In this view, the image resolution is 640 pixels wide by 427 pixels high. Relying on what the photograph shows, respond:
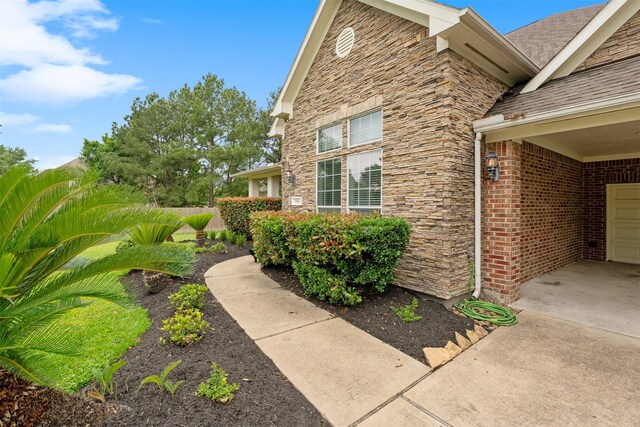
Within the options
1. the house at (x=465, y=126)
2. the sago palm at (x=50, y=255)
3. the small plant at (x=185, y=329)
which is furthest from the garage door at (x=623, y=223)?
the sago palm at (x=50, y=255)

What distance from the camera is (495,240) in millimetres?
4938

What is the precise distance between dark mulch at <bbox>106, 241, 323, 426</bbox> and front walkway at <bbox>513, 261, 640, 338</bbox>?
4286 mm

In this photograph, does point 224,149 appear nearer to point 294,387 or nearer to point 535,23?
point 535,23

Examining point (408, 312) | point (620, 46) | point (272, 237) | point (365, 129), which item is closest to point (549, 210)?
point (620, 46)

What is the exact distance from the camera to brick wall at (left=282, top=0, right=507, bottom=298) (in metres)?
4.65

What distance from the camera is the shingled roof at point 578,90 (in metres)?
3.99

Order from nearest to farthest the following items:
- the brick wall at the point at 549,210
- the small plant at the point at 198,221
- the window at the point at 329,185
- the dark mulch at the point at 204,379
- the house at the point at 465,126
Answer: the dark mulch at the point at 204,379 → the house at the point at 465,126 → the brick wall at the point at 549,210 → the window at the point at 329,185 → the small plant at the point at 198,221

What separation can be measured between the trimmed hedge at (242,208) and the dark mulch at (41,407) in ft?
28.8

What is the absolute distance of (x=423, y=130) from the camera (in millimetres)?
4898

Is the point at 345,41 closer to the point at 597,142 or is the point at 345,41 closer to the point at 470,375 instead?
the point at 597,142

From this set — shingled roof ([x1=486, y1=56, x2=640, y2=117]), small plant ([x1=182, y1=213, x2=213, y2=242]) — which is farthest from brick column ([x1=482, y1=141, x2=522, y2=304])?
small plant ([x1=182, y1=213, x2=213, y2=242])

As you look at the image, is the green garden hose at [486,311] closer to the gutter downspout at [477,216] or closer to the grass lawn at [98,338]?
the gutter downspout at [477,216]

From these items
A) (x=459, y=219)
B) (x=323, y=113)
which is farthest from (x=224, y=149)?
(x=459, y=219)

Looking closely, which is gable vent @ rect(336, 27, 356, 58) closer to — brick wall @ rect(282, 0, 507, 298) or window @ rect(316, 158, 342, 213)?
brick wall @ rect(282, 0, 507, 298)
